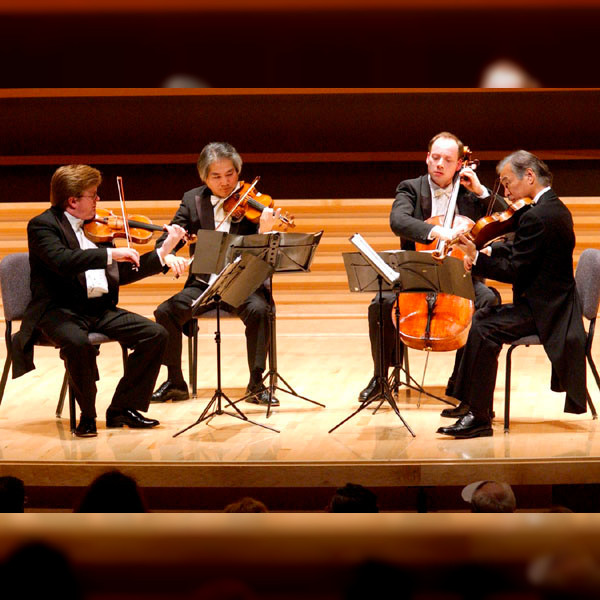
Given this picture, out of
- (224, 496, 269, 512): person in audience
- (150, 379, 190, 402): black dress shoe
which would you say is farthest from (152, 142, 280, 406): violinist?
(224, 496, 269, 512): person in audience

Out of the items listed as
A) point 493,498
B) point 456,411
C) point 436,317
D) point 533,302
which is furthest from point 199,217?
point 493,498

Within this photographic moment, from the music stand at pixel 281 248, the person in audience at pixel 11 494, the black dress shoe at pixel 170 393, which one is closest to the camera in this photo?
the person in audience at pixel 11 494

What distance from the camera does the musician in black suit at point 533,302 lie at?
3.58 meters

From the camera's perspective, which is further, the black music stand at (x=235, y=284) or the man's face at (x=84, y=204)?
the man's face at (x=84, y=204)

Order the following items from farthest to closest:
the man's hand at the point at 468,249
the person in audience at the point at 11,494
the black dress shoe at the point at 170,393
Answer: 1. the black dress shoe at the point at 170,393
2. the man's hand at the point at 468,249
3. the person in audience at the point at 11,494

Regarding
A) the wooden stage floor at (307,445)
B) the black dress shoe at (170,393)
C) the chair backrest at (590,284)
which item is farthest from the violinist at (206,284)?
the chair backrest at (590,284)

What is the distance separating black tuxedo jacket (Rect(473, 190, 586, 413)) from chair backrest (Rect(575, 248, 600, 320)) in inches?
6.5

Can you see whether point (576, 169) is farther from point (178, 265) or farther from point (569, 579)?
point (569, 579)

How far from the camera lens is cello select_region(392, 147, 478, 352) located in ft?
12.5

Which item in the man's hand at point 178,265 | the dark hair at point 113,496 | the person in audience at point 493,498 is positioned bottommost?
the person in audience at point 493,498

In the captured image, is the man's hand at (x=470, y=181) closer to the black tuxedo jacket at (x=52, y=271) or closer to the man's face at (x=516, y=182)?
the man's face at (x=516, y=182)

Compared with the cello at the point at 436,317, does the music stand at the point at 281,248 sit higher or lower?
higher

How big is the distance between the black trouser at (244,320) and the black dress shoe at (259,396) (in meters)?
0.08
